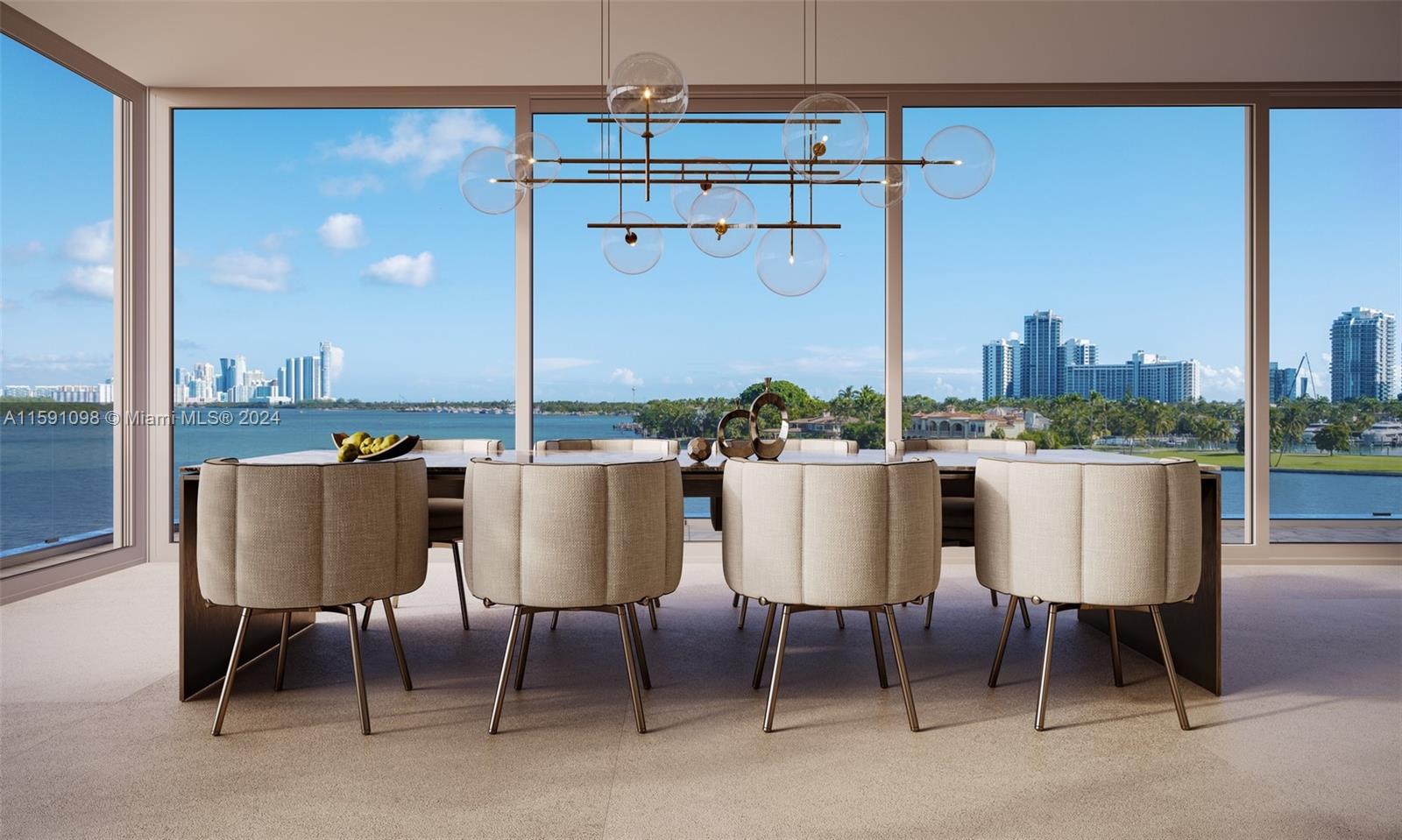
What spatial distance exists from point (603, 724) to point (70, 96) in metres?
4.43

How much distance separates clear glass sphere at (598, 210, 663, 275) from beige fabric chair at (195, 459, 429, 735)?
1461 mm

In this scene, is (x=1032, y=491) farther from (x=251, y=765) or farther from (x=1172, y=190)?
(x=1172, y=190)

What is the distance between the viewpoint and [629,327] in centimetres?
1431

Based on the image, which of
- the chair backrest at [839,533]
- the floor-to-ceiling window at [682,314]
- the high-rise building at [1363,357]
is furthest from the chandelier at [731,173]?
the floor-to-ceiling window at [682,314]

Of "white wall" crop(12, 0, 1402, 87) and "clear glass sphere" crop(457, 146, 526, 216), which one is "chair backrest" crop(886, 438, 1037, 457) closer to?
"clear glass sphere" crop(457, 146, 526, 216)

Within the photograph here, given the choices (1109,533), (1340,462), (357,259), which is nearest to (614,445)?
(1109,533)

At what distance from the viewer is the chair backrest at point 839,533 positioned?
2.12 m

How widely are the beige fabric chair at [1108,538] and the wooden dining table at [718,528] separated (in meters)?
0.11

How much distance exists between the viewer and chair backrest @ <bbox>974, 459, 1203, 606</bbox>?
6.98 ft

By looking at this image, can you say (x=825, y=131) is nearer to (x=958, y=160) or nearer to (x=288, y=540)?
(x=958, y=160)

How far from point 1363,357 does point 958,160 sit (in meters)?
3.80

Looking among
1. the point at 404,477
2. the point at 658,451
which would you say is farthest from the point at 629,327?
the point at 404,477

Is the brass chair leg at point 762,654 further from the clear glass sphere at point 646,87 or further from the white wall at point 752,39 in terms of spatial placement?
the white wall at point 752,39

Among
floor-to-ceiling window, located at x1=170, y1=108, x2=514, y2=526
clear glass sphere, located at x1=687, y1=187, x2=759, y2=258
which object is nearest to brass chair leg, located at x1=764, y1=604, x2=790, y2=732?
clear glass sphere, located at x1=687, y1=187, x2=759, y2=258
